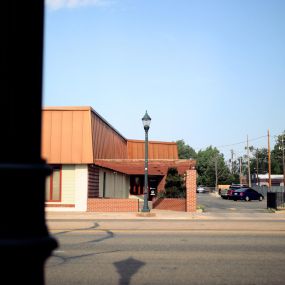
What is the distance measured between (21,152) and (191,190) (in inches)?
887

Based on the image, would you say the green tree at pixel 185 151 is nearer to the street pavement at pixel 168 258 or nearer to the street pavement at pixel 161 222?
the street pavement at pixel 161 222

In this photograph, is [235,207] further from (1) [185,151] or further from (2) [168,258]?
(1) [185,151]

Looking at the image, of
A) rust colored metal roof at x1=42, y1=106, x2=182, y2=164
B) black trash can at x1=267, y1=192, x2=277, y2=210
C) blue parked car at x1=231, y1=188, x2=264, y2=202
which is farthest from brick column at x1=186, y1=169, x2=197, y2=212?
blue parked car at x1=231, y1=188, x2=264, y2=202

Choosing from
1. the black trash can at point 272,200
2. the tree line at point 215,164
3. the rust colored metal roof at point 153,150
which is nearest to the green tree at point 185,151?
the tree line at point 215,164

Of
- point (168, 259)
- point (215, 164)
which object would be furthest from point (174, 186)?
point (215, 164)

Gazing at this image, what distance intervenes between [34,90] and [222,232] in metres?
12.9

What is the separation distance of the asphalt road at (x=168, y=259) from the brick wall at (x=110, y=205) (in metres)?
10.8

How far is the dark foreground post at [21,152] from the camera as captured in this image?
1401mm

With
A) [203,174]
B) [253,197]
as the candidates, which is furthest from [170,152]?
[203,174]

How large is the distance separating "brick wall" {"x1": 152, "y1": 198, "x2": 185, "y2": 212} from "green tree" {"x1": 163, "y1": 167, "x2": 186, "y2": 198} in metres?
0.61

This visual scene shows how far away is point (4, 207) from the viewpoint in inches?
56.4

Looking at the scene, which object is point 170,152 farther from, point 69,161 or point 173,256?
point 173,256

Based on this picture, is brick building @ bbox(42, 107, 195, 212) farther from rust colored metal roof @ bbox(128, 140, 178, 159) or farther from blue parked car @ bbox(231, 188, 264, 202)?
blue parked car @ bbox(231, 188, 264, 202)

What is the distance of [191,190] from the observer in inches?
931
